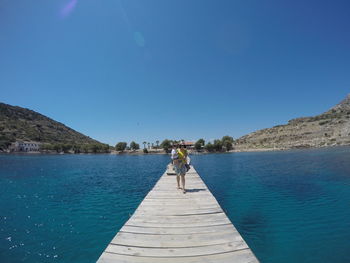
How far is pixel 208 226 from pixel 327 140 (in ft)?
406

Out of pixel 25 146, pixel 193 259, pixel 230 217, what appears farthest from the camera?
pixel 25 146

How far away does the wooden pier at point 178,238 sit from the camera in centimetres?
454

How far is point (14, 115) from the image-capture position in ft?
581

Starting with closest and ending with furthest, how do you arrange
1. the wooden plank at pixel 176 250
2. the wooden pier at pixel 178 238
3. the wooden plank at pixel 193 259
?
the wooden plank at pixel 193 259 → the wooden pier at pixel 178 238 → the wooden plank at pixel 176 250

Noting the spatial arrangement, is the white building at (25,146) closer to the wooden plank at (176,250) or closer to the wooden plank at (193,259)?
A: the wooden plank at (176,250)

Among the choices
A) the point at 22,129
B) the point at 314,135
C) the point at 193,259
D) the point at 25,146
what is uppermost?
the point at 22,129

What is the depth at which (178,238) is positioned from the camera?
557cm

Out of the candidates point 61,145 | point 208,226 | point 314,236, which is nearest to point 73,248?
point 208,226

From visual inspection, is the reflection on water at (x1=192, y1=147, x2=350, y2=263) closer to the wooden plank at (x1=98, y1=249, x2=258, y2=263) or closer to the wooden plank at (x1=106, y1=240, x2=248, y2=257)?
the wooden plank at (x1=106, y1=240, x2=248, y2=257)

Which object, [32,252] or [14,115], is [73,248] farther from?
[14,115]

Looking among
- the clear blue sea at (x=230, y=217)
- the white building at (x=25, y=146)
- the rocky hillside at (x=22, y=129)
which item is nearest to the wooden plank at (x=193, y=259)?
the clear blue sea at (x=230, y=217)

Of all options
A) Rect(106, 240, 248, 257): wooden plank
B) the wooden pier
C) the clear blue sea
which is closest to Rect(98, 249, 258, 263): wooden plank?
the wooden pier

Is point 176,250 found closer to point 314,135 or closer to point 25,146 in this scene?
point 314,135

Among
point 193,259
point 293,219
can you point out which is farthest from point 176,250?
point 293,219
